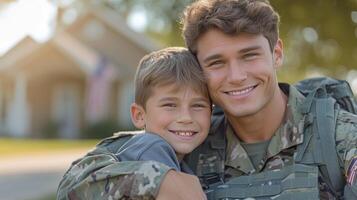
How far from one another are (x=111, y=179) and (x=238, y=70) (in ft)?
2.64

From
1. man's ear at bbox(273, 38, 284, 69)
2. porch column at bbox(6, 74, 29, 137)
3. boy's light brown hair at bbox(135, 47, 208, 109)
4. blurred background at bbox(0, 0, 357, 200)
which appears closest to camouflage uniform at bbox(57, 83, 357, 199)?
man's ear at bbox(273, 38, 284, 69)

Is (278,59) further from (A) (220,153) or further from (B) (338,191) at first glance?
(B) (338,191)

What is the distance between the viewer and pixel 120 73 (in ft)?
81.6

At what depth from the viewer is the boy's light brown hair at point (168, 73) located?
284cm

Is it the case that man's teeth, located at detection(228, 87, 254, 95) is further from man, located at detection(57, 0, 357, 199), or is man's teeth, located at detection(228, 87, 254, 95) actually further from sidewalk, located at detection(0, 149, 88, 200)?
sidewalk, located at detection(0, 149, 88, 200)

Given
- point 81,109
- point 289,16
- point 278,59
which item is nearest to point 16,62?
point 81,109

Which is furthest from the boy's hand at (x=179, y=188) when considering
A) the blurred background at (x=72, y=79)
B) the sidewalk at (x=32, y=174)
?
the blurred background at (x=72, y=79)

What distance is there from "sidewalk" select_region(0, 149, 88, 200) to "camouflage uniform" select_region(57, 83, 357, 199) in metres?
6.91

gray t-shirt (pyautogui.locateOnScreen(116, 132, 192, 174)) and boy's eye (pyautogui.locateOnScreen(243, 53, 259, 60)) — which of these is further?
boy's eye (pyautogui.locateOnScreen(243, 53, 259, 60))

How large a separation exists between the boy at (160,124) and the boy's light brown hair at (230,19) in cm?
12

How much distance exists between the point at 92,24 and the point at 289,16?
18.1 m

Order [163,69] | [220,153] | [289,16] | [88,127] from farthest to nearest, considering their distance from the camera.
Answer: [88,127], [289,16], [220,153], [163,69]

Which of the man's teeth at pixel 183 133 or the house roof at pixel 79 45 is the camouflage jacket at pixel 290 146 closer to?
the man's teeth at pixel 183 133

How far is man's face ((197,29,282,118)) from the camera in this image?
2900mm
